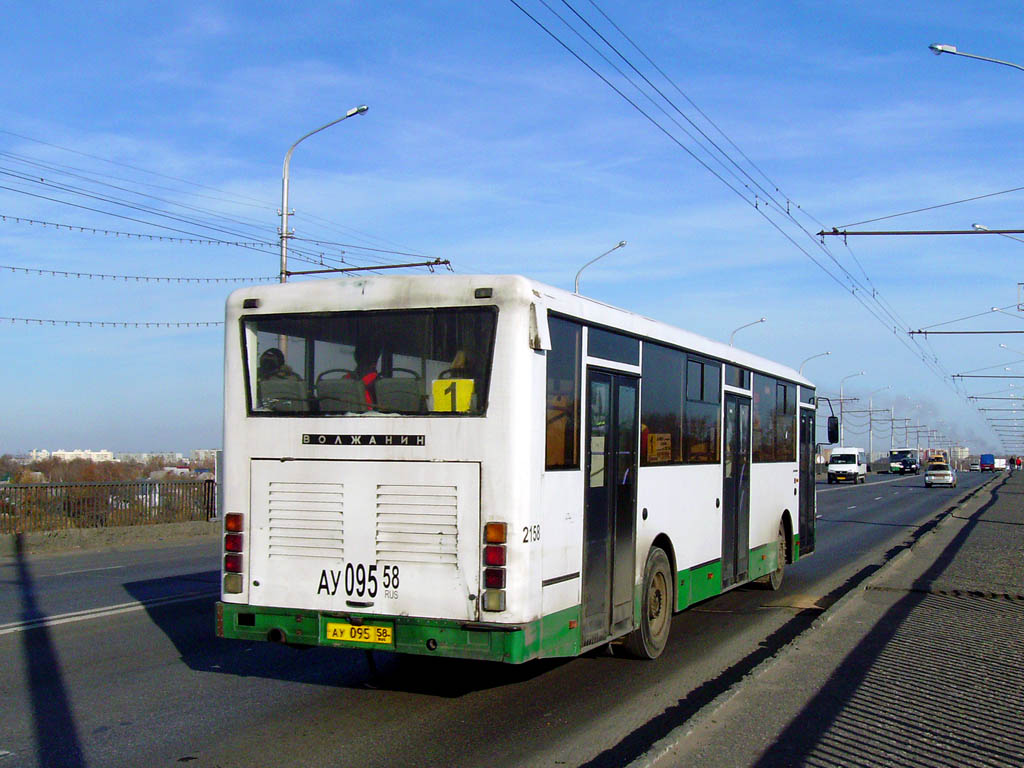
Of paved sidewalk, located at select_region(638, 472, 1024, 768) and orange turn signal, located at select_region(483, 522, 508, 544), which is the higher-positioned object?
orange turn signal, located at select_region(483, 522, 508, 544)

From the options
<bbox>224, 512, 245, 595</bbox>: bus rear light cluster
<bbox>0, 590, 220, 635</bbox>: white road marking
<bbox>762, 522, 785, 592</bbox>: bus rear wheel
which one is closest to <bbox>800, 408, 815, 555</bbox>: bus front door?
<bbox>762, 522, 785, 592</bbox>: bus rear wheel

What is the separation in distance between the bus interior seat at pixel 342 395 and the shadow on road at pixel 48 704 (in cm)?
268

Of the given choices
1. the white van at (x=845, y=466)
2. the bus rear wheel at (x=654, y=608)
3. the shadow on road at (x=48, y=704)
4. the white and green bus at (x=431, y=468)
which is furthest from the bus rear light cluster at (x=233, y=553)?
the white van at (x=845, y=466)

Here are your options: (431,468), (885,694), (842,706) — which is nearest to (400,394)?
(431,468)

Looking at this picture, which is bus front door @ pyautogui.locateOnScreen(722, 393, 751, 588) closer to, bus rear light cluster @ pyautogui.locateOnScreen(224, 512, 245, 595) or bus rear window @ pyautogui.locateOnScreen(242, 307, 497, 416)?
bus rear window @ pyautogui.locateOnScreen(242, 307, 497, 416)

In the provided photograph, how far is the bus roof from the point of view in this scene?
7.01m

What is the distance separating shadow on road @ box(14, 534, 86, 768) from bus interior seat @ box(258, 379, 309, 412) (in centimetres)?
251

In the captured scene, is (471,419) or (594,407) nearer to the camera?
(471,419)

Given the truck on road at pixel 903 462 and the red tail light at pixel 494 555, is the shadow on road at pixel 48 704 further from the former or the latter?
the truck on road at pixel 903 462

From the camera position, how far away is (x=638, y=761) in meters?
5.57

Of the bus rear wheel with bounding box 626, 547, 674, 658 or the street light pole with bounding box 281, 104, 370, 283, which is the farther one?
the street light pole with bounding box 281, 104, 370, 283

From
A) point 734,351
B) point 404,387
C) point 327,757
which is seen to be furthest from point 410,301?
point 734,351

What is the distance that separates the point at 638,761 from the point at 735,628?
6.11 m

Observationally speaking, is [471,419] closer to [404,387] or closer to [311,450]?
[404,387]
